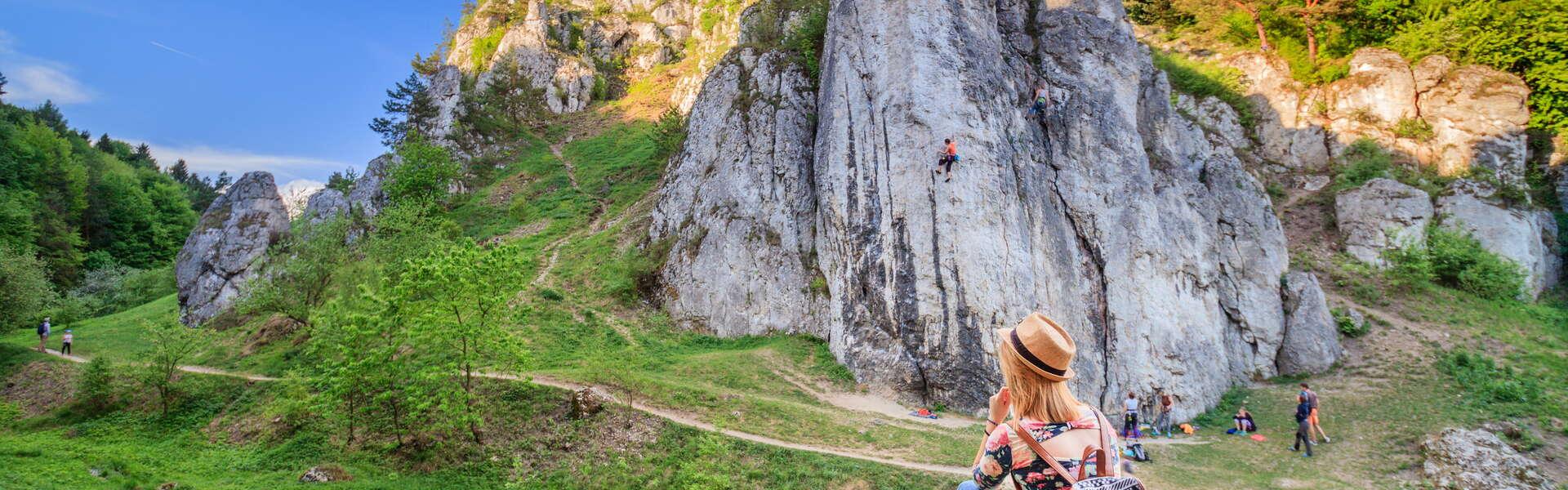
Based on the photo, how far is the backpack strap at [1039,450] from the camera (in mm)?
2656

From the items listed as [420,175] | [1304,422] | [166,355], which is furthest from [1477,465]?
[420,175]

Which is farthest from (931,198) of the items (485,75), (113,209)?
(113,209)

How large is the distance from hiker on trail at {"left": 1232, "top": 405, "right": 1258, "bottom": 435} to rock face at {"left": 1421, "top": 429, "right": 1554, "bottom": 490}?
4641 millimetres

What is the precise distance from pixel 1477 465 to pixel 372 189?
162 ft

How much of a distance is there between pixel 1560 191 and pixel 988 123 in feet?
97.0

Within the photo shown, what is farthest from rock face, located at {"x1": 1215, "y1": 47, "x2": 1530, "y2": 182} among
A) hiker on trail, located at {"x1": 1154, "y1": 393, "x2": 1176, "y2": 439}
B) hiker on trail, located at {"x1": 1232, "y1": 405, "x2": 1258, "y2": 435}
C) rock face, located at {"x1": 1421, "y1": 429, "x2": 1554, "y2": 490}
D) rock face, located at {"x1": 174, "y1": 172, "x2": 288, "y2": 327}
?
rock face, located at {"x1": 174, "y1": 172, "x2": 288, "y2": 327}

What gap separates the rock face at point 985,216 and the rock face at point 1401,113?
26.4ft

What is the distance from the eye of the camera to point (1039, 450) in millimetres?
2752

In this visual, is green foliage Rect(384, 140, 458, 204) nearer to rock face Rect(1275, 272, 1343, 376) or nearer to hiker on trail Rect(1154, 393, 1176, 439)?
hiker on trail Rect(1154, 393, 1176, 439)

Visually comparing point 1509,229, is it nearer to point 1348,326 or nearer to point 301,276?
point 1348,326

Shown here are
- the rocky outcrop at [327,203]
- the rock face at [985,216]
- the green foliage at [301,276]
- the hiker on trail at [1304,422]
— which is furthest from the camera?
the rocky outcrop at [327,203]

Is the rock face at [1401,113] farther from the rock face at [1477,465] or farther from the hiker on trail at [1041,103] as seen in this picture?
the rock face at [1477,465]

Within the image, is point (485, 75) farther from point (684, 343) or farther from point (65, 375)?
point (684, 343)

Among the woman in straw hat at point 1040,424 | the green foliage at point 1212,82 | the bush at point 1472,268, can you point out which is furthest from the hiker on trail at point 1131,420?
the green foliage at point 1212,82
